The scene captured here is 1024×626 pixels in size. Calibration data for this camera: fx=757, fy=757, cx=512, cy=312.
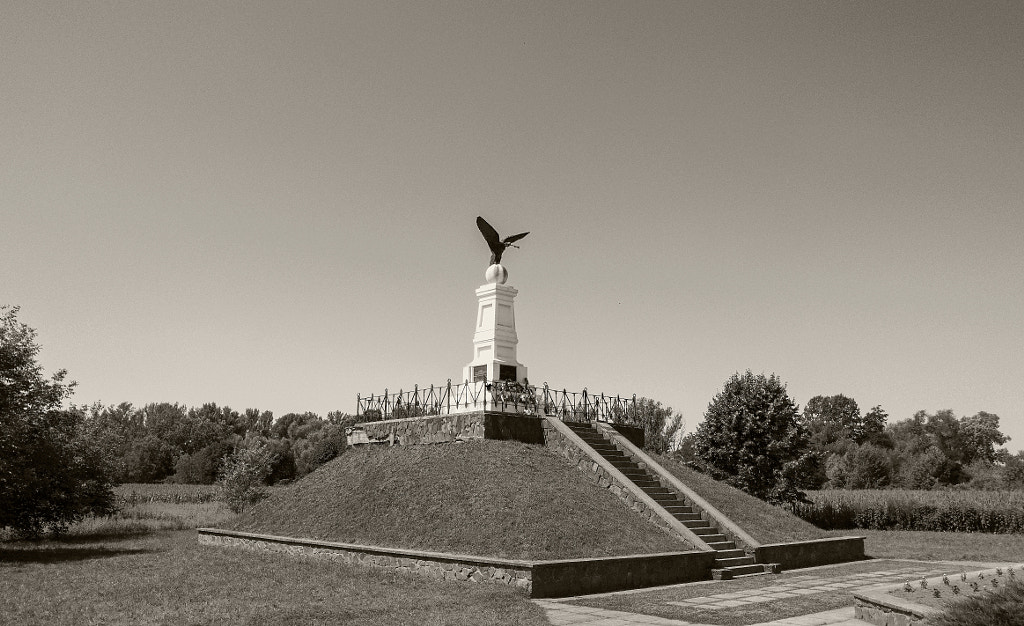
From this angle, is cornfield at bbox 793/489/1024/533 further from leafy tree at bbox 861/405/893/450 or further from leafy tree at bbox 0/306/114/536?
leafy tree at bbox 861/405/893/450

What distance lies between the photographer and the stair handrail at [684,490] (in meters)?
20.1

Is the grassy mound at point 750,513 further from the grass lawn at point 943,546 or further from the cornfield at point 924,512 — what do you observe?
the cornfield at point 924,512

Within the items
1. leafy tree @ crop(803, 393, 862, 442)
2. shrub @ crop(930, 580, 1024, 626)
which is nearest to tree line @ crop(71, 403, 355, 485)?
shrub @ crop(930, 580, 1024, 626)

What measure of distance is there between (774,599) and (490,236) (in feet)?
60.9

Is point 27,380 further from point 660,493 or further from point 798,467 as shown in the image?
point 798,467

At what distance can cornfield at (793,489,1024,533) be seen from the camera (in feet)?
118

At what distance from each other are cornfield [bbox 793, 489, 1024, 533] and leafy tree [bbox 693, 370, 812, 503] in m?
2.07

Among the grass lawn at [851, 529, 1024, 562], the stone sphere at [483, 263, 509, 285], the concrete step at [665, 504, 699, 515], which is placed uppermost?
the stone sphere at [483, 263, 509, 285]

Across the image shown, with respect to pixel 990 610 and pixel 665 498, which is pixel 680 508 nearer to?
pixel 665 498

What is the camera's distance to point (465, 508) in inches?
755

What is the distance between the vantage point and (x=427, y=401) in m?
27.2

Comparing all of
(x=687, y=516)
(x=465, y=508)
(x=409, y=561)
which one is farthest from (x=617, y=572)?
(x=687, y=516)

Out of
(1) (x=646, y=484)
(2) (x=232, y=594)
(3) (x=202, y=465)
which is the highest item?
(3) (x=202, y=465)

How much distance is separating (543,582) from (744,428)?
2261 cm
